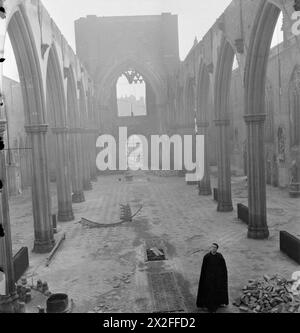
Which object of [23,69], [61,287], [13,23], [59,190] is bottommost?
[61,287]

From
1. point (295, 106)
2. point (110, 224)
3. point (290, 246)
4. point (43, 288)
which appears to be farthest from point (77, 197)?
point (290, 246)

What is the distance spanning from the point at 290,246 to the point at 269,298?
3068 millimetres

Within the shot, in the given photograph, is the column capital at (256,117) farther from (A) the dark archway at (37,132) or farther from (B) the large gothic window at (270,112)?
(B) the large gothic window at (270,112)

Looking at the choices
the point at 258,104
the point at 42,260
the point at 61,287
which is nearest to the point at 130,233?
the point at 42,260

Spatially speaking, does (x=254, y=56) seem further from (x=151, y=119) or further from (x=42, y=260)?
(x=151, y=119)

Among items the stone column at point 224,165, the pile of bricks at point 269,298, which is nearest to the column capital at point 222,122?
the stone column at point 224,165

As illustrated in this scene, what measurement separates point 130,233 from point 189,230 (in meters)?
2.06

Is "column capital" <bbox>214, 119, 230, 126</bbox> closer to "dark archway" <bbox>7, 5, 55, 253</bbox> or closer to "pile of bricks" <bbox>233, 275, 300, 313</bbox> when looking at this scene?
"dark archway" <bbox>7, 5, 55, 253</bbox>

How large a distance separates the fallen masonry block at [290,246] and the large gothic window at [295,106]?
1010cm

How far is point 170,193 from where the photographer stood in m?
23.0

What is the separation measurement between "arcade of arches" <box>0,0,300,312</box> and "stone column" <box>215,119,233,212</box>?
0.14 ft

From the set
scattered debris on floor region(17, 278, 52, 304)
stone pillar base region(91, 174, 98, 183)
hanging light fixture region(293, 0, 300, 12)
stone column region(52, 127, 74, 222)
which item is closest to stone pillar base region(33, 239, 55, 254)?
scattered debris on floor region(17, 278, 52, 304)

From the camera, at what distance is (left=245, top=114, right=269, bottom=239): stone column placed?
12.3 m

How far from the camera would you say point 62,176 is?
53.6 ft
